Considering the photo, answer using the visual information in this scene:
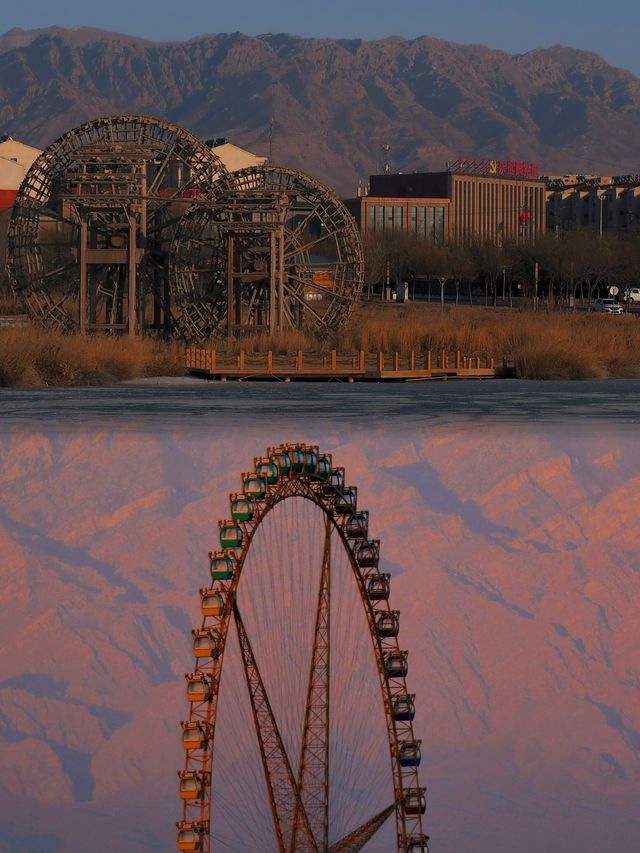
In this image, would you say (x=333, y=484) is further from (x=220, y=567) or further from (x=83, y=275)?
(x=83, y=275)

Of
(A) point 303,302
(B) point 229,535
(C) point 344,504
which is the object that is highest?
(A) point 303,302

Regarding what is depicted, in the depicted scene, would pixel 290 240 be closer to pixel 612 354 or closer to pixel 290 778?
pixel 612 354

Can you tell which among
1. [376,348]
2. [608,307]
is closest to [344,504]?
[376,348]

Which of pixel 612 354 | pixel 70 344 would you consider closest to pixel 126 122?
pixel 70 344

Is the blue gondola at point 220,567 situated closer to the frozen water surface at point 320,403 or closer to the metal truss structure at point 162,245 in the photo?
the frozen water surface at point 320,403

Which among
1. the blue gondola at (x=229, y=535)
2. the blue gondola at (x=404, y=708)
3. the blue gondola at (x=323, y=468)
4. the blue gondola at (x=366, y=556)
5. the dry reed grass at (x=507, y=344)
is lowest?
the blue gondola at (x=404, y=708)

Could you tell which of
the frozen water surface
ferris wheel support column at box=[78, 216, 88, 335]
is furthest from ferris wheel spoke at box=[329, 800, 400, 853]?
ferris wheel support column at box=[78, 216, 88, 335]

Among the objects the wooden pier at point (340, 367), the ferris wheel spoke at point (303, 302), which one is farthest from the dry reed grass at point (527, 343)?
the ferris wheel spoke at point (303, 302)
